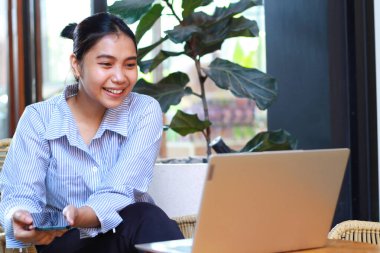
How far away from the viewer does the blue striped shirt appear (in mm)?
2154

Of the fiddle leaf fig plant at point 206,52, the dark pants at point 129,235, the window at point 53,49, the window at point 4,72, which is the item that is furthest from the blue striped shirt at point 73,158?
the window at point 53,49

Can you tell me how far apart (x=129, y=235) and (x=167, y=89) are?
123 centimetres

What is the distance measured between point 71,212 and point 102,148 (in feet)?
1.57

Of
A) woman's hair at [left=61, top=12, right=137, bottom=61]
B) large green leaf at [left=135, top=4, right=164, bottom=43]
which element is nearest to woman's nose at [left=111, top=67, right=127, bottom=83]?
woman's hair at [left=61, top=12, right=137, bottom=61]

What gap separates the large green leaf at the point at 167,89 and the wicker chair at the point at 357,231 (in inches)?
43.2

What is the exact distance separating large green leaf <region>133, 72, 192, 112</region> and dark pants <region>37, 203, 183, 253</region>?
3.61ft

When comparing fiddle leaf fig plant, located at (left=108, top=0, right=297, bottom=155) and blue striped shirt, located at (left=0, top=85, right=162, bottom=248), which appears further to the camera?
fiddle leaf fig plant, located at (left=108, top=0, right=297, bottom=155)

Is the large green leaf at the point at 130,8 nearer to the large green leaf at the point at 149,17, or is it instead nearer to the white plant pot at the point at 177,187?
the large green leaf at the point at 149,17

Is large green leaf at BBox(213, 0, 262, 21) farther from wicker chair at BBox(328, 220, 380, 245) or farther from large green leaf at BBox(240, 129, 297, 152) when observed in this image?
wicker chair at BBox(328, 220, 380, 245)

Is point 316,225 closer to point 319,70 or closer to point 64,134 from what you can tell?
point 64,134

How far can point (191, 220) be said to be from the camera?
7.90 feet

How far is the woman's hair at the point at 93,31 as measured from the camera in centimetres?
223

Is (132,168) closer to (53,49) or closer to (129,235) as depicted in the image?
(129,235)

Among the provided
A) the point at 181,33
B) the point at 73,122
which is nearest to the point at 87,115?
the point at 73,122
